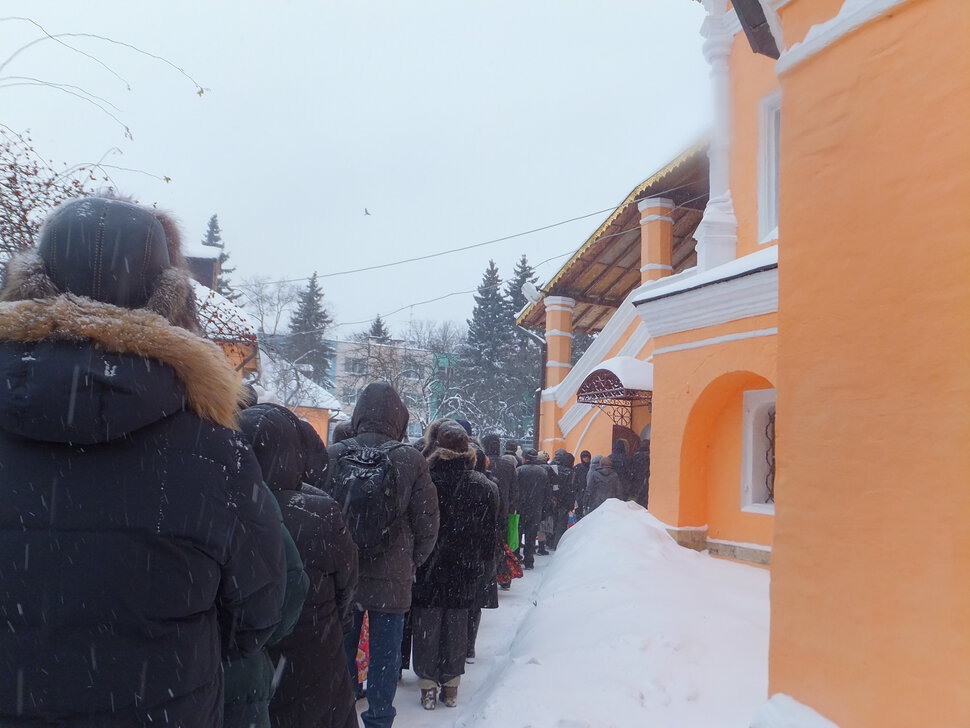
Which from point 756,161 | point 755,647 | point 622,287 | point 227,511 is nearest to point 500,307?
point 622,287

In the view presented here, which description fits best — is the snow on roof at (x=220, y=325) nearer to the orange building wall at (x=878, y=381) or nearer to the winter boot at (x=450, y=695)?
the winter boot at (x=450, y=695)

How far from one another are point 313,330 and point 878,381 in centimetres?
Answer: 4318

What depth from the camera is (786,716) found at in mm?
2830

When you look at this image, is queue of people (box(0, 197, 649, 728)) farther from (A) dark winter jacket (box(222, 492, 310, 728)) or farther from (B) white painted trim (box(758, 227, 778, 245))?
(B) white painted trim (box(758, 227, 778, 245))

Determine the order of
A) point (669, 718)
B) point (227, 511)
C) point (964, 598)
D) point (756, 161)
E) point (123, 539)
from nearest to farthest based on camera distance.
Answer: point (123, 539) < point (227, 511) < point (964, 598) < point (669, 718) < point (756, 161)

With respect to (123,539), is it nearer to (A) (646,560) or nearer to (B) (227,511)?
(B) (227,511)

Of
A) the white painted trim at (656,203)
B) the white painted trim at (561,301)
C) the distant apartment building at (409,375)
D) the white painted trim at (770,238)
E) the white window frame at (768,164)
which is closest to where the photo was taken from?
the white painted trim at (770,238)

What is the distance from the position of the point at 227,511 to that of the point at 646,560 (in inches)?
207

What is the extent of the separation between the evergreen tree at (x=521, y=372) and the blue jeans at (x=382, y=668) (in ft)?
124

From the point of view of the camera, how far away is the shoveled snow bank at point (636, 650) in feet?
12.2

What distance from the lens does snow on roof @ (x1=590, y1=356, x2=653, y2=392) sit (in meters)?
12.2

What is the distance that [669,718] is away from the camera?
3.67 m

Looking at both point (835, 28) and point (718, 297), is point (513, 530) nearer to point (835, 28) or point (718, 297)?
point (718, 297)

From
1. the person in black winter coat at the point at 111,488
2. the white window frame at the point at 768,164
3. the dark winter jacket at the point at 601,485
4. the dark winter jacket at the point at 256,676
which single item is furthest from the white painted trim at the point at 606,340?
the person in black winter coat at the point at 111,488
